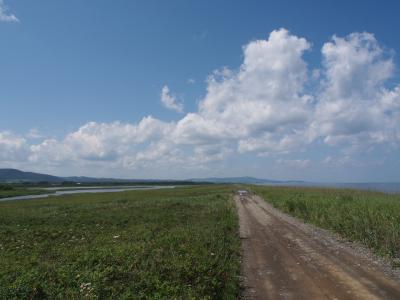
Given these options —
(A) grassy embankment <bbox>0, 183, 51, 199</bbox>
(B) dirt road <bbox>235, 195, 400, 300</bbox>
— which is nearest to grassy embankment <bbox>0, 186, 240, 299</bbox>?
(B) dirt road <bbox>235, 195, 400, 300</bbox>

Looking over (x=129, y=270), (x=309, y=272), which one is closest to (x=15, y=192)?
(x=129, y=270)

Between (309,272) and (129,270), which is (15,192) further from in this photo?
(309,272)

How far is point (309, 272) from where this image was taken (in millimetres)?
11602

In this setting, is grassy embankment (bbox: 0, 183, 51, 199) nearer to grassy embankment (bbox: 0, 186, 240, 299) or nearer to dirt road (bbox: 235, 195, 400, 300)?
grassy embankment (bbox: 0, 186, 240, 299)

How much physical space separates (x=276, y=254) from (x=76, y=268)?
877 centimetres

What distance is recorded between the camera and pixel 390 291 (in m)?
9.45

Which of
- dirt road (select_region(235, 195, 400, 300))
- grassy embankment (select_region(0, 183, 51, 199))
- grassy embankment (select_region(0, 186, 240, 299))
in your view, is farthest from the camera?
grassy embankment (select_region(0, 183, 51, 199))

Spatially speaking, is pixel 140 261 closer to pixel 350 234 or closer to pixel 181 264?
pixel 181 264

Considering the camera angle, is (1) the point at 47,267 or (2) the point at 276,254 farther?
(2) the point at 276,254

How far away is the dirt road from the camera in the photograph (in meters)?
9.45

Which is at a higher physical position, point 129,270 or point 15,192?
point 129,270

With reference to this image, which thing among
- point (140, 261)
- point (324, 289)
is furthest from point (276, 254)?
point (140, 261)

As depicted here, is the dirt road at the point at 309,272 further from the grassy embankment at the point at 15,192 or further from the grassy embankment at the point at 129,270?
the grassy embankment at the point at 15,192

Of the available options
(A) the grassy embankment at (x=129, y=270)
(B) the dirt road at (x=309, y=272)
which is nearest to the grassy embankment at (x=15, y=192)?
(A) the grassy embankment at (x=129, y=270)
